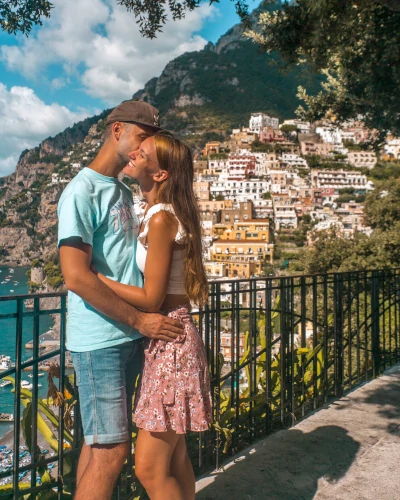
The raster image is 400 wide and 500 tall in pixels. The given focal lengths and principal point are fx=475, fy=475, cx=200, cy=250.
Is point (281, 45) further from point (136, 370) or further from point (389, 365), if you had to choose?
point (136, 370)

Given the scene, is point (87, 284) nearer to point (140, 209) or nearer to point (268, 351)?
point (140, 209)

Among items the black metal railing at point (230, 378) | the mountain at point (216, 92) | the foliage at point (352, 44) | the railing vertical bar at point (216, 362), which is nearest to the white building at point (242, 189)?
the mountain at point (216, 92)

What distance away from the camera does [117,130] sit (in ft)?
4.69

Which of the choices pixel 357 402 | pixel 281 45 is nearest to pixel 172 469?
pixel 357 402

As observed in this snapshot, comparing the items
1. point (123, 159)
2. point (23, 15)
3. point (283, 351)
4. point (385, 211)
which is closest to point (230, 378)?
point (283, 351)

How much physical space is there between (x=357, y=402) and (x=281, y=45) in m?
3.09

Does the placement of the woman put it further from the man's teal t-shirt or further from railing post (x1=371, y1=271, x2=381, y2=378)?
railing post (x1=371, y1=271, x2=381, y2=378)

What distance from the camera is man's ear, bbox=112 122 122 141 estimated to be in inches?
56.2

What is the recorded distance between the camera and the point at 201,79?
420 ft

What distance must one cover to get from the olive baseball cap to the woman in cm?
5

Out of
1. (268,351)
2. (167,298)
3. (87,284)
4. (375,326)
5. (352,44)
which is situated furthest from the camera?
(352,44)

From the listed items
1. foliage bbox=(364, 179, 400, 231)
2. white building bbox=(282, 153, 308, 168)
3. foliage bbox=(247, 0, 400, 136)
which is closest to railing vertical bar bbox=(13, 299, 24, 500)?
foliage bbox=(247, 0, 400, 136)

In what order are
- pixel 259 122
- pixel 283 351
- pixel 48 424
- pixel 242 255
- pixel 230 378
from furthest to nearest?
pixel 259 122 → pixel 242 255 → pixel 283 351 → pixel 230 378 → pixel 48 424

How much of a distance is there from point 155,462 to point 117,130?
100 cm
